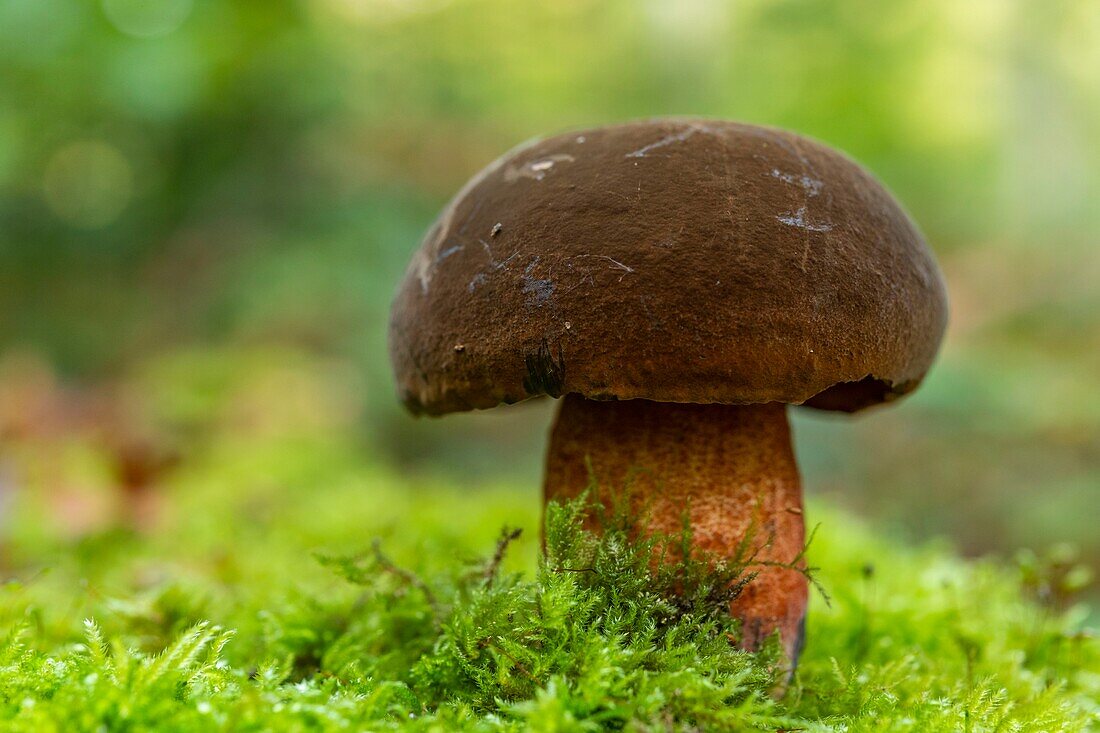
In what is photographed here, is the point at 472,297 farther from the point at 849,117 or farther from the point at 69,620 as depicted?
the point at 849,117

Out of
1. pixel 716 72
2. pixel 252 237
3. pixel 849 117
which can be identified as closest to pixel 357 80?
pixel 252 237

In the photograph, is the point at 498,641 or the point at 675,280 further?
the point at 498,641

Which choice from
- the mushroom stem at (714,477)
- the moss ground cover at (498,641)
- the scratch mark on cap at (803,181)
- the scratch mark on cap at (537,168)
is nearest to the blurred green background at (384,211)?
the moss ground cover at (498,641)

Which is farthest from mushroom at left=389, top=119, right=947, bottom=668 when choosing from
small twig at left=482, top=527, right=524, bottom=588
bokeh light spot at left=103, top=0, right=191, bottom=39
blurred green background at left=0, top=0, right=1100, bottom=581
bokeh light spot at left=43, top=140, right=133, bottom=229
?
bokeh light spot at left=43, top=140, right=133, bottom=229

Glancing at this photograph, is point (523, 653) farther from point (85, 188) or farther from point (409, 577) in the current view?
point (85, 188)

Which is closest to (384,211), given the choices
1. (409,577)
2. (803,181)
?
(409,577)

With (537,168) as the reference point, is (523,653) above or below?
below
